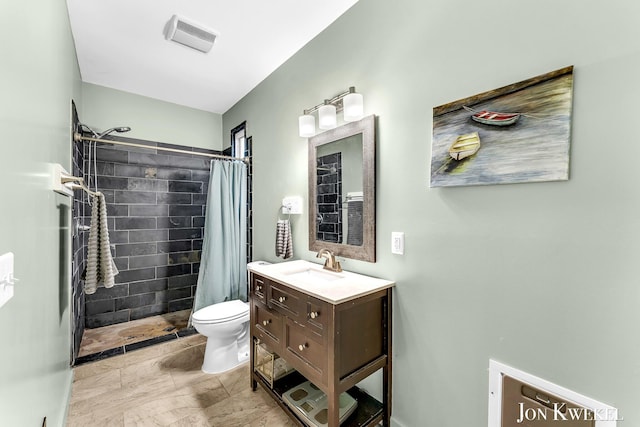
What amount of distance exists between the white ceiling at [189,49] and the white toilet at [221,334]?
215 centimetres

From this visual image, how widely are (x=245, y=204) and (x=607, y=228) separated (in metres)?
A: 2.68

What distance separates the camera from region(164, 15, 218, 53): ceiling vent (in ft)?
6.22

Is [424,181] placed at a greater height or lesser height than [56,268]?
greater

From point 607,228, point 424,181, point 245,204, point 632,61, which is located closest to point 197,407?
point 245,204

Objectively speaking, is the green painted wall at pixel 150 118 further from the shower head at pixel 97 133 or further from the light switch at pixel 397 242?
the light switch at pixel 397 242

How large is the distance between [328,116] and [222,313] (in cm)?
174

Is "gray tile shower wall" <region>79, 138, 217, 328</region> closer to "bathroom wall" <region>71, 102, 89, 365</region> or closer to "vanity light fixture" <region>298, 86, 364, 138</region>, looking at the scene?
"bathroom wall" <region>71, 102, 89, 365</region>

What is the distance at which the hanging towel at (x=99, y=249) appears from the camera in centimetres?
182

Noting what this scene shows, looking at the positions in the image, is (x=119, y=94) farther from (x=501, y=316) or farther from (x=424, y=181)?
(x=501, y=316)

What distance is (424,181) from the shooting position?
4.55ft

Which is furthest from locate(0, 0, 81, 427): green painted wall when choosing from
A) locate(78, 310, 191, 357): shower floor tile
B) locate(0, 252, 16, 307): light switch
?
locate(78, 310, 191, 357): shower floor tile

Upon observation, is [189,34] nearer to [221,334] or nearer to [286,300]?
[286,300]

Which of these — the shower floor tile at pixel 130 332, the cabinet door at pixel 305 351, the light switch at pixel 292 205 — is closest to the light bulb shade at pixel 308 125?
the light switch at pixel 292 205

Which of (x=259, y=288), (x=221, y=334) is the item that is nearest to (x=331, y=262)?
(x=259, y=288)
